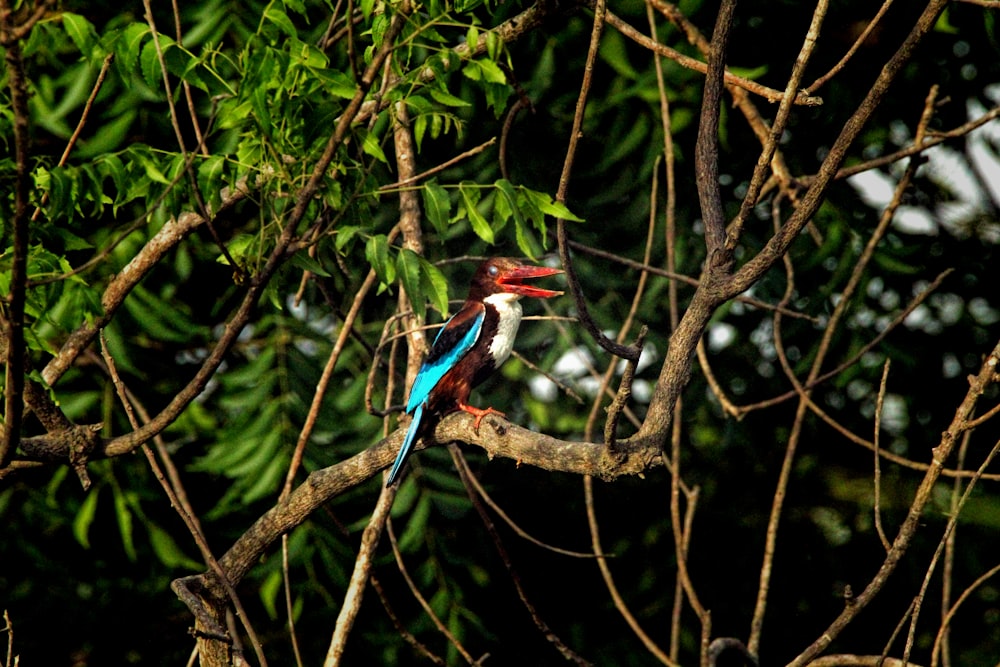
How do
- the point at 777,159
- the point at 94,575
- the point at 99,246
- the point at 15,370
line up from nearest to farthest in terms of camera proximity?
the point at 15,370, the point at 777,159, the point at 99,246, the point at 94,575

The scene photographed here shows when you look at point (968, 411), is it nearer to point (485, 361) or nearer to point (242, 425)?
point (485, 361)

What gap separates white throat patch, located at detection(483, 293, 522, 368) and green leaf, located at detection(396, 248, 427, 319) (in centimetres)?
134

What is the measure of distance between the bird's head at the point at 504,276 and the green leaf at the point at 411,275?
1478 mm

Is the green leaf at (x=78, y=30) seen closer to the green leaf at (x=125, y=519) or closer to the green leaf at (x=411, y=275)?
the green leaf at (x=411, y=275)

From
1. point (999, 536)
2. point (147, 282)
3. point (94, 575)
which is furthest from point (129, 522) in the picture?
point (999, 536)

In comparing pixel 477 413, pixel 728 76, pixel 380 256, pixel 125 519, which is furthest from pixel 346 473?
pixel 125 519

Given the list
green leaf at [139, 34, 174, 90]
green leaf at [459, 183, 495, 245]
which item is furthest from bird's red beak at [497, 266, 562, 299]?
green leaf at [139, 34, 174, 90]

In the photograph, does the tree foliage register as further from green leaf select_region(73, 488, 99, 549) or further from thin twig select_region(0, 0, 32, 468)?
thin twig select_region(0, 0, 32, 468)

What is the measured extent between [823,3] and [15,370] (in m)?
1.77

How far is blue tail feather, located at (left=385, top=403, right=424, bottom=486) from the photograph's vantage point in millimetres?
3131

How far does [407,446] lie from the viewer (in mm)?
3172

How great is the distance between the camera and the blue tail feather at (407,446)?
10.3ft

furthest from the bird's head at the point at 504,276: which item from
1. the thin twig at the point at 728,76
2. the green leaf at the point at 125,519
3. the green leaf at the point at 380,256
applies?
the green leaf at the point at 125,519

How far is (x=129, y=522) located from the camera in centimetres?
489
